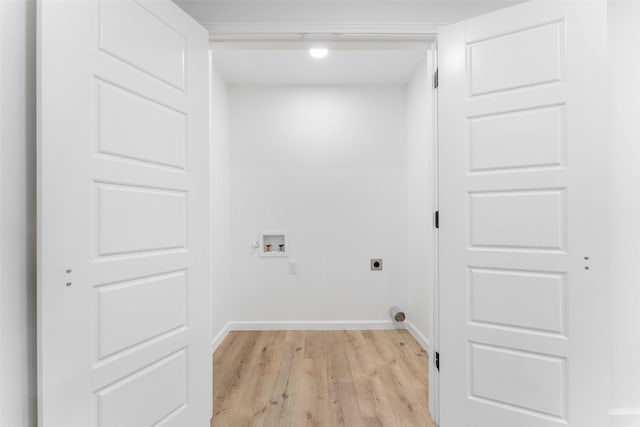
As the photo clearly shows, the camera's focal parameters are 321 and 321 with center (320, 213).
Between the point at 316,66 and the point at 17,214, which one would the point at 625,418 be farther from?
the point at 316,66

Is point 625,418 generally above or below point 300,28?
below

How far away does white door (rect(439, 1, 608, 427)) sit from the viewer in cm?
145

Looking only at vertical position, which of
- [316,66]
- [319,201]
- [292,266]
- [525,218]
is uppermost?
[316,66]

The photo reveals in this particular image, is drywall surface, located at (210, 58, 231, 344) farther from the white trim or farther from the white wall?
the white wall

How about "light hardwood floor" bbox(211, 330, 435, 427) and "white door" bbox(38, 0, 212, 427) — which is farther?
"light hardwood floor" bbox(211, 330, 435, 427)

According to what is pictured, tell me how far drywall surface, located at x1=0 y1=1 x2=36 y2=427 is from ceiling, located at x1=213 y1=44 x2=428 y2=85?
1.78 m

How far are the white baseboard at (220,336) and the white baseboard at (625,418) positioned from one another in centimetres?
265

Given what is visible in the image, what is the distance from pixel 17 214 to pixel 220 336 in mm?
2284

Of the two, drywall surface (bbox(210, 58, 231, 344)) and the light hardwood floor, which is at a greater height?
drywall surface (bbox(210, 58, 231, 344))

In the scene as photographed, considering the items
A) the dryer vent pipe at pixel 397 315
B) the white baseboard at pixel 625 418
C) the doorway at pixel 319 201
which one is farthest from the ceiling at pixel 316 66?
the white baseboard at pixel 625 418

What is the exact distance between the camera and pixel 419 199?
3.05 m

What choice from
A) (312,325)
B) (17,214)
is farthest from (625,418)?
(17,214)

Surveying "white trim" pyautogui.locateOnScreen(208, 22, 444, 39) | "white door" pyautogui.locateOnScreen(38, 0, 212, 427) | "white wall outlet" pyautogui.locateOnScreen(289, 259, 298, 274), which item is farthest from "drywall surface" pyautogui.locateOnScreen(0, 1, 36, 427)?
"white wall outlet" pyautogui.locateOnScreen(289, 259, 298, 274)

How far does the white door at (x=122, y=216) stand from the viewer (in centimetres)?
106
